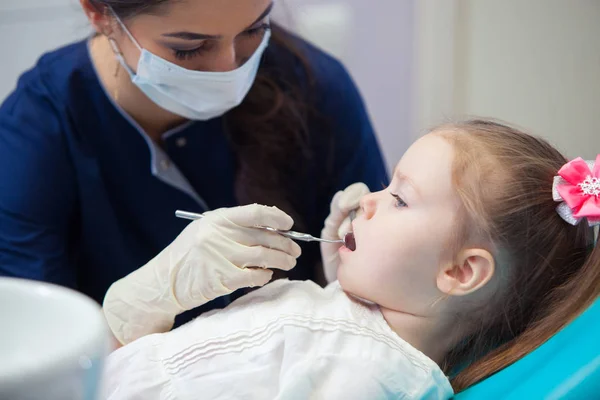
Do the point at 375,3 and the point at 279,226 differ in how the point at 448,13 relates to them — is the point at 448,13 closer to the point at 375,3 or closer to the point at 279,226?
the point at 375,3

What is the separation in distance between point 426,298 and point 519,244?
6.3 inches

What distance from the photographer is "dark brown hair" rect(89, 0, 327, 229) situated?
1.51 m

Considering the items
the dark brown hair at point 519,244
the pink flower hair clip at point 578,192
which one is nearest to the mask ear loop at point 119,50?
the dark brown hair at point 519,244

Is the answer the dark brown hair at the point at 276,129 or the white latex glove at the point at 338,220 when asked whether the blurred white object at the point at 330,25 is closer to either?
the dark brown hair at the point at 276,129

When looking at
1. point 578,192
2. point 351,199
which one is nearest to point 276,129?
point 351,199

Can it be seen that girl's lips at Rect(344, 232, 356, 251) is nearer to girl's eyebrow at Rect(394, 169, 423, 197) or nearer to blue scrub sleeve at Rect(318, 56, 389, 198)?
girl's eyebrow at Rect(394, 169, 423, 197)

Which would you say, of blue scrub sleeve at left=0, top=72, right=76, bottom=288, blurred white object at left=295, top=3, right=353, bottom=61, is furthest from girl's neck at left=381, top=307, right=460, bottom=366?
blurred white object at left=295, top=3, right=353, bottom=61

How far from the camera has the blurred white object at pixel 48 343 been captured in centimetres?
42

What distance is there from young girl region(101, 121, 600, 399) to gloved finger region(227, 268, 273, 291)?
29 mm

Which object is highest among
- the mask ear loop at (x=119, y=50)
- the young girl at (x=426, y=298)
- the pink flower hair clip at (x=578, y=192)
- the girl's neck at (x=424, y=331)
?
the mask ear loop at (x=119, y=50)

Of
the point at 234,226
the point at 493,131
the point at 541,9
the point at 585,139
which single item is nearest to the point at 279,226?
the point at 234,226

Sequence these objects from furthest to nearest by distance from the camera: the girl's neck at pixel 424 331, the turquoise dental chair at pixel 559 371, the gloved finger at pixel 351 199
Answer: the gloved finger at pixel 351 199 < the girl's neck at pixel 424 331 < the turquoise dental chair at pixel 559 371

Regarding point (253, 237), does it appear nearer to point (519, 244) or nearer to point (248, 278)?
point (248, 278)

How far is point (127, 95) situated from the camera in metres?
1.43
